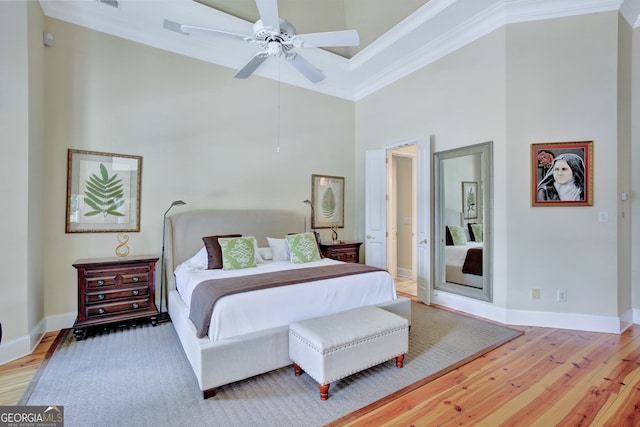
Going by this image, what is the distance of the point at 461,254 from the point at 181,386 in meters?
3.60

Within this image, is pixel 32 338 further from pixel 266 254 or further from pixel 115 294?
pixel 266 254

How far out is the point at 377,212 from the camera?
5.11 m

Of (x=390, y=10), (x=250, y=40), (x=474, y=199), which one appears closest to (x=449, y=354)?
(x=474, y=199)

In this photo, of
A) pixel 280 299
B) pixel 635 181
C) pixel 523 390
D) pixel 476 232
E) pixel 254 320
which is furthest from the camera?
pixel 476 232

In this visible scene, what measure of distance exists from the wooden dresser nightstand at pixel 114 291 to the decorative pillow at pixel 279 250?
4.76 ft

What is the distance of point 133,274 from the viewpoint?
10.9ft

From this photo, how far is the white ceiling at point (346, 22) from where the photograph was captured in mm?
3398

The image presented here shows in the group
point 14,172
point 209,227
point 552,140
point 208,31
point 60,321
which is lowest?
point 60,321

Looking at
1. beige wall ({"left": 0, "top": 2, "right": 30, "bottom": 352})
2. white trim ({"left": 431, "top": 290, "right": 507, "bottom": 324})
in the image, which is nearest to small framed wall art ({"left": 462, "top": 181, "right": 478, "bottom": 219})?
white trim ({"left": 431, "top": 290, "right": 507, "bottom": 324})

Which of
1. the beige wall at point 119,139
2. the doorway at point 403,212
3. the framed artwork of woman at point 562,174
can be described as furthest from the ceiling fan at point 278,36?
the doorway at point 403,212

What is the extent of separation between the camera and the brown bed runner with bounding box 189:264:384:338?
2.31m

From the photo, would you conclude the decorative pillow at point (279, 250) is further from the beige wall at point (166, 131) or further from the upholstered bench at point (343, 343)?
the upholstered bench at point (343, 343)

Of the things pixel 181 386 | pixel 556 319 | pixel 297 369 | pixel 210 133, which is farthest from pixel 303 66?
pixel 556 319

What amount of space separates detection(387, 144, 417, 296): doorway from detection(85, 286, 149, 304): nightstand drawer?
437cm
